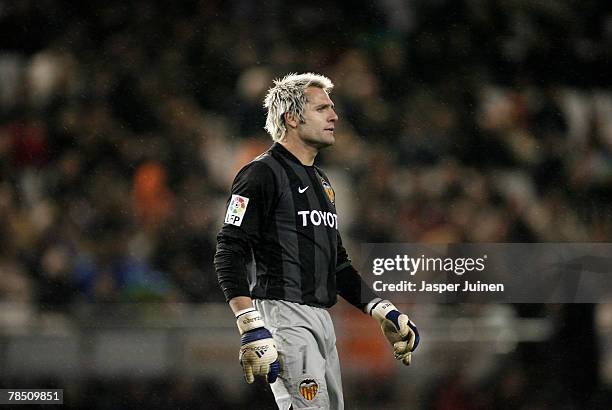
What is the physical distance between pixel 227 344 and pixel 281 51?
1876 mm

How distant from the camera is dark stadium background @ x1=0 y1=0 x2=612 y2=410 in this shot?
4824mm

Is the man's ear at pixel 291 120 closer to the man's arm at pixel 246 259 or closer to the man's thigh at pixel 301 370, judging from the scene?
the man's arm at pixel 246 259

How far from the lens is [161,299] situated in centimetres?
504

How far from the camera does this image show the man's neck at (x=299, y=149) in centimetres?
274

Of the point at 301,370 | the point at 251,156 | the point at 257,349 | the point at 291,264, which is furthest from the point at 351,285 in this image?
the point at 251,156

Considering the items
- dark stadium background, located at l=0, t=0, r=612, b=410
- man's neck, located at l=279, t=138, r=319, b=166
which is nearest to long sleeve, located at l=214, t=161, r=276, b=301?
man's neck, located at l=279, t=138, r=319, b=166

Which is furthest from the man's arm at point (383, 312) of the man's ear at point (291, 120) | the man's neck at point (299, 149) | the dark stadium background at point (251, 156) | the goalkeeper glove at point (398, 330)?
the dark stadium background at point (251, 156)

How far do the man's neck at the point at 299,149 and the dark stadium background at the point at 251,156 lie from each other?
2.29 metres

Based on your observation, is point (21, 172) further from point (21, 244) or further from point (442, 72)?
point (442, 72)

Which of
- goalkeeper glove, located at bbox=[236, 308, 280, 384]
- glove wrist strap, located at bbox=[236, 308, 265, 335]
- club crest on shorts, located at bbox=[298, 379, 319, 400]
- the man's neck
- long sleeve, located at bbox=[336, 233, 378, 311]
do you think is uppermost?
the man's neck

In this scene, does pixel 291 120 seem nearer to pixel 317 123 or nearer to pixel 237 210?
pixel 317 123

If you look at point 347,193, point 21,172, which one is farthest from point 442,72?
point 21,172

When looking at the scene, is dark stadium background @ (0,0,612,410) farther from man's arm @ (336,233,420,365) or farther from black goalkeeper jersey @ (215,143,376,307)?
black goalkeeper jersey @ (215,143,376,307)

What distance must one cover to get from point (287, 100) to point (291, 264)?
0.55m
